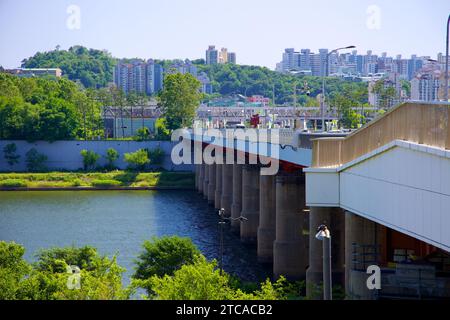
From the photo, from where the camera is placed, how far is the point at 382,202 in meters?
23.2

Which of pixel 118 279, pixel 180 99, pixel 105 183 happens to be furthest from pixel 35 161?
pixel 118 279

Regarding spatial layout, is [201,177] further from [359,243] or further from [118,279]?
[359,243]

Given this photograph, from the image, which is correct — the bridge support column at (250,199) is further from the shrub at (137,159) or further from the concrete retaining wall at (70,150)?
the concrete retaining wall at (70,150)

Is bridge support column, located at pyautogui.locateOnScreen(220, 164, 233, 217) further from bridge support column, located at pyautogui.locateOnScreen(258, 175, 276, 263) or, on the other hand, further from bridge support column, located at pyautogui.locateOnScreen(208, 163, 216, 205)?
bridge support column, located at pyautogui.locateOnScreen(258, 175, 276, 263)

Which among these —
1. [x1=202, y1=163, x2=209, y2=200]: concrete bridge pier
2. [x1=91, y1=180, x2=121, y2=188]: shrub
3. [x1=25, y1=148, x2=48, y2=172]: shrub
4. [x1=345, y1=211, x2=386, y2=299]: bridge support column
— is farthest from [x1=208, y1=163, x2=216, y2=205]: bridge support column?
[x1=345, y1=211, x2=386, y2=299]: bridge support column

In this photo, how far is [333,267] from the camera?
1297 inches

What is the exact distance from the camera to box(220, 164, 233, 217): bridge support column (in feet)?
224

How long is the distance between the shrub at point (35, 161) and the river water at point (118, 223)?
1279 cm

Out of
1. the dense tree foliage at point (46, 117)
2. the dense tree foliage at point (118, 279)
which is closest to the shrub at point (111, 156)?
the dense tree foliage at point (46, 117)

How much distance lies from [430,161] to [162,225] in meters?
42.2

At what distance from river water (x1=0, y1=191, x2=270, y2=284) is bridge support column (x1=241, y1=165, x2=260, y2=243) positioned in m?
1.23
